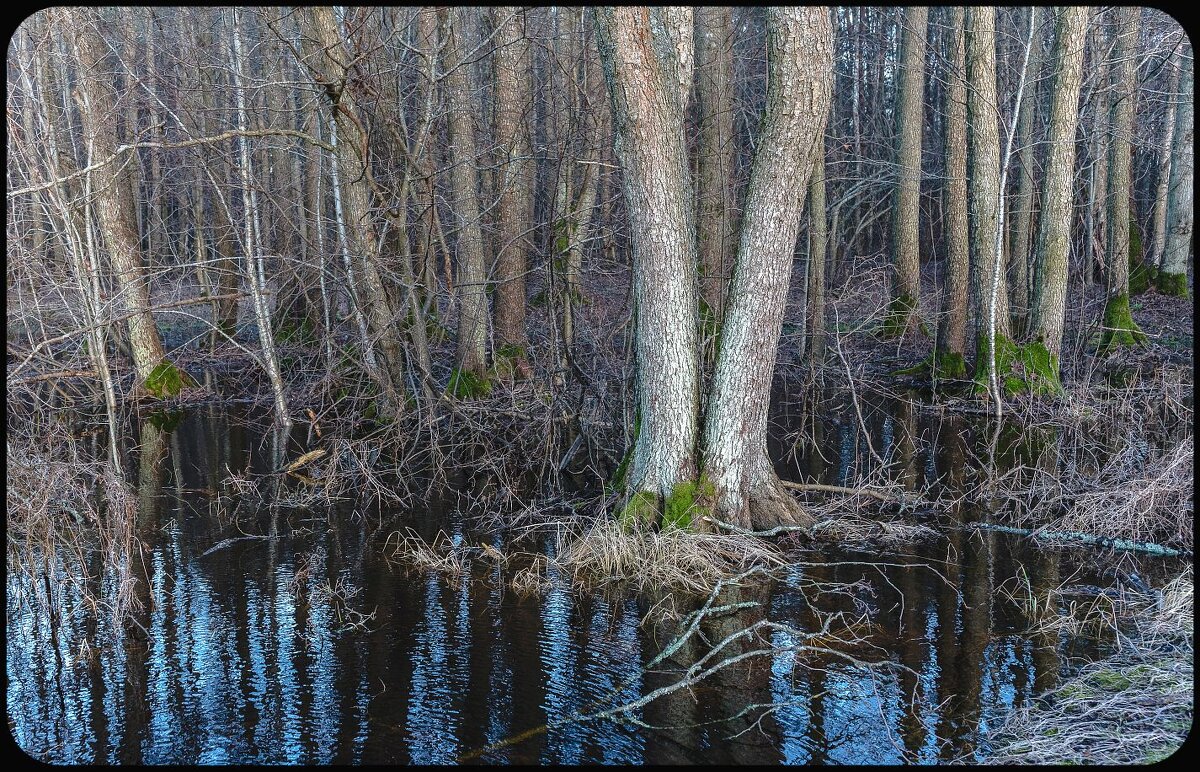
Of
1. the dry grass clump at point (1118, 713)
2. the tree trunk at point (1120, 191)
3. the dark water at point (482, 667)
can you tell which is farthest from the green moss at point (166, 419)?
the tree trunk at point (1120, 191)

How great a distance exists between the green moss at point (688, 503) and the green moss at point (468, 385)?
5.17 meters

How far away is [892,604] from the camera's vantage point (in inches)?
267

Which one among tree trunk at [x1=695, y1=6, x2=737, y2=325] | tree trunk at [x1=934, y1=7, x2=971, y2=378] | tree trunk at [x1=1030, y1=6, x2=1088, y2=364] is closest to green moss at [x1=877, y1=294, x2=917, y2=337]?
tree trunk at [x1=934, y1=7, x2=971, y2=378]

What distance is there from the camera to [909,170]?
16172 mm

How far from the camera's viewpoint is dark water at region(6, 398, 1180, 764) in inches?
197

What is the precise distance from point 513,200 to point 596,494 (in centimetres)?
610

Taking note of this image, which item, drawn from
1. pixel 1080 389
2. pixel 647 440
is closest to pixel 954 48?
pixel 1080 389

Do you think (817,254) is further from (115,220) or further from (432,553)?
(115,220)

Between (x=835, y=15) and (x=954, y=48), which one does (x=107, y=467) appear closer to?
(x=954, y=48)

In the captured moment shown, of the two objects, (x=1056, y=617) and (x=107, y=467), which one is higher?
(x=107, y=467)

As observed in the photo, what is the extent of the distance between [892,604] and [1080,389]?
5823 mm

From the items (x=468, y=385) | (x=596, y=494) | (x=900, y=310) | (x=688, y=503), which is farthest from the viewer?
(x=900, y=310)

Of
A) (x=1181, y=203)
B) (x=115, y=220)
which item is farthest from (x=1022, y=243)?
(x=115, y=220)

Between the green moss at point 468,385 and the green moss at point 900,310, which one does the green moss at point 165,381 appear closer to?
the green moss at point 468,385
